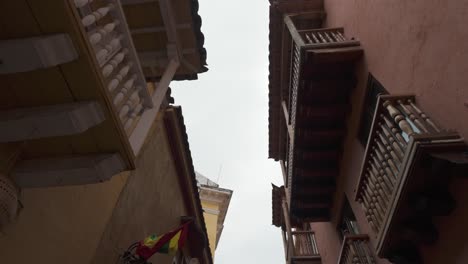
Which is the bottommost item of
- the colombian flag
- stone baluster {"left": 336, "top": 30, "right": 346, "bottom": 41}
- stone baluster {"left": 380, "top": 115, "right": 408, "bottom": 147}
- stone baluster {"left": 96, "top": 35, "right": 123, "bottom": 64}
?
the colombian flag

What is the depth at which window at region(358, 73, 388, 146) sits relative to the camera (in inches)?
300

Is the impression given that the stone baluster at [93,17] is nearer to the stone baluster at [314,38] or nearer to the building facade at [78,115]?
the building facade at [78,115]

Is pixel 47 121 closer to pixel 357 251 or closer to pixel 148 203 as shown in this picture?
pixel 148 203

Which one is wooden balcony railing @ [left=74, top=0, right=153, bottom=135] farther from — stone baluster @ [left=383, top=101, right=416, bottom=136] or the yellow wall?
the yellow wall

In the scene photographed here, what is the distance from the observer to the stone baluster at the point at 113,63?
13.8 feet

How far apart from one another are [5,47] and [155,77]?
5191 millimetres

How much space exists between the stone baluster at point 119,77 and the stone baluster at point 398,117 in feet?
13.1

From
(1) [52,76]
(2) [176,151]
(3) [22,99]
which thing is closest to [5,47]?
(1) [52,76]

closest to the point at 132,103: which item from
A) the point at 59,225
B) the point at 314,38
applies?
the point at 59,225

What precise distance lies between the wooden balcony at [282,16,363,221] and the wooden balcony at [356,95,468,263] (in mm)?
3011

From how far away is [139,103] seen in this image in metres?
5.33

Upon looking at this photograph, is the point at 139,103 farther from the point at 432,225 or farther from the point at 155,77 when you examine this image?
the point at 432,225

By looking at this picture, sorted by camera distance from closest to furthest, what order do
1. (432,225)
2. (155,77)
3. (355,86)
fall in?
(432,225)
(155,77)
(355,86)

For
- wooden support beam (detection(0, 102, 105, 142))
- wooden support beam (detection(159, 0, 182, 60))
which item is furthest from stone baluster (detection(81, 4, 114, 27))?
wooden support beam (detection(159, 0, 182, 60))
